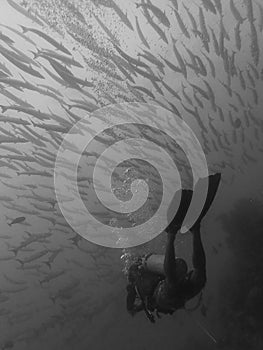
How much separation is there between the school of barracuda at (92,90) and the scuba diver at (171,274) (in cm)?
491

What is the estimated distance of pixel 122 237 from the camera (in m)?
16.8

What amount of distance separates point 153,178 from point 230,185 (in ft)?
16.3

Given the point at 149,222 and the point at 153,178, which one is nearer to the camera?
the point at 153,178

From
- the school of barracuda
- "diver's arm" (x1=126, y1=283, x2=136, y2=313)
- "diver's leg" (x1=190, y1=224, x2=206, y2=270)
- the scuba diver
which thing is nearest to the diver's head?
the scuba diver

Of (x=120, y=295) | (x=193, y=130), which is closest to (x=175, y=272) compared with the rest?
(x=193, y=130)

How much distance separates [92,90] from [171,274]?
10.4 m

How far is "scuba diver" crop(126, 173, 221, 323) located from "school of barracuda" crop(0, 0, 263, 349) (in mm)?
4911

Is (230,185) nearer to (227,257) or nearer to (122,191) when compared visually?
(227,257)

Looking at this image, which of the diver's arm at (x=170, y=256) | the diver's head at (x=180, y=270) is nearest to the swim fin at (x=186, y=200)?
the diver's arm at (x=170, y=256)

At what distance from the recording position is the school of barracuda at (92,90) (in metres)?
9.34

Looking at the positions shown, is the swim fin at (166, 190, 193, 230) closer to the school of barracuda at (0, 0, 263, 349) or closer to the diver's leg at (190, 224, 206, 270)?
the diver's leg at (190, 224, 206, 270)

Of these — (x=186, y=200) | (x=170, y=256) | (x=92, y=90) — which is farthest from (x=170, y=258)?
(x=92, y=90)

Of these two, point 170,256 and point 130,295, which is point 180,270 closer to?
point 170,256

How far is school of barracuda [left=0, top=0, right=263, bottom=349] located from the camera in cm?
934
